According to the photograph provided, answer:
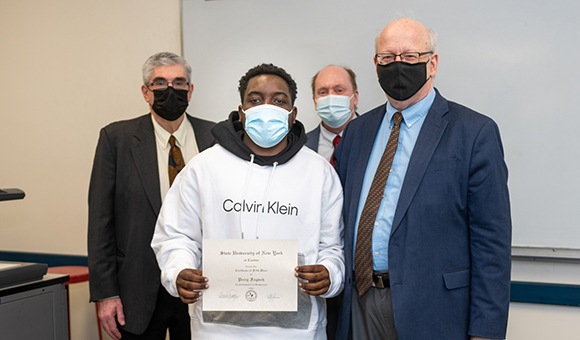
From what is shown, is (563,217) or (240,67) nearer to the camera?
(563,217)

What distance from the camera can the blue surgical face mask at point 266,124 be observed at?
1.59 meters

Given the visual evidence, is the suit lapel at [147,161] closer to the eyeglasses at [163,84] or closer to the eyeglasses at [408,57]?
the eyeglasses at [163,84]

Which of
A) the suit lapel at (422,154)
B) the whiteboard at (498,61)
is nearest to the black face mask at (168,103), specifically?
the whiteboard at (498,61)

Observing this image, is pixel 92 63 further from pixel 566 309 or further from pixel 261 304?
pixel 566 309

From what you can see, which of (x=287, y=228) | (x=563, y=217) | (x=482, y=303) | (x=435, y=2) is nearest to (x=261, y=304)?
(x=287, y=228)

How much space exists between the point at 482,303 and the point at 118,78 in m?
2.92

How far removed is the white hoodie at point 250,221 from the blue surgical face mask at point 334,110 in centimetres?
78

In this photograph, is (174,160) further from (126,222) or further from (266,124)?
(266,124)

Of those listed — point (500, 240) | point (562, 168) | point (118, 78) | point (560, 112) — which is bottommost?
point (500, 240)

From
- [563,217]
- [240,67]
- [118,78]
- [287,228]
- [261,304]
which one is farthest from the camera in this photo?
[118,78]

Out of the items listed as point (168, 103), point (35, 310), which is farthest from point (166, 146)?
point (35, 310)

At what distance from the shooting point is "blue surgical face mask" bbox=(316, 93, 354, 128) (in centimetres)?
239

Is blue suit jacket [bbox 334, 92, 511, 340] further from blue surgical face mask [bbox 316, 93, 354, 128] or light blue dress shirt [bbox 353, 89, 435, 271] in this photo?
blue surgical face mask [bbox 316, 93, 354, 128]

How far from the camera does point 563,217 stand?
249 cm
